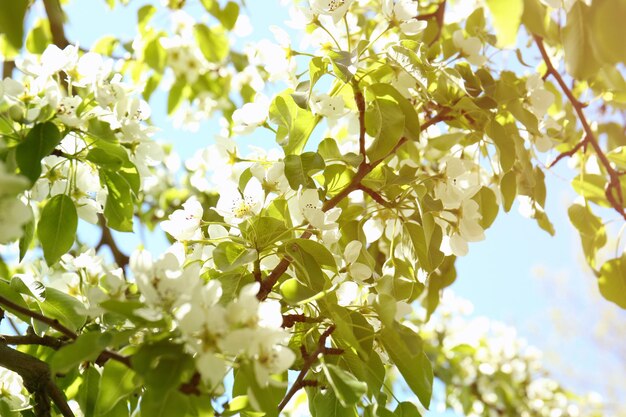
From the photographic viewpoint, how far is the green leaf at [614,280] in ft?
3.68

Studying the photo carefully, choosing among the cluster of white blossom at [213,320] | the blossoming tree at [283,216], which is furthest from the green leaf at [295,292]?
the cluster of white blossom at [213,320]

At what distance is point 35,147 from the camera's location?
0.74 m

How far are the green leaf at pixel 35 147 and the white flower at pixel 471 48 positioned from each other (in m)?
0.62

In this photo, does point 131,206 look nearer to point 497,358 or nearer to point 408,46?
point 408,46

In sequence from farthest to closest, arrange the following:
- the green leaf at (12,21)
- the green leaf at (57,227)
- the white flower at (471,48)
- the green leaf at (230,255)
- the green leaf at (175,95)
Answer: the green leaf at (175,95), the white flower at (471,48), the green leaf at (57,227), the green leaf at (230,255), the green leaf at (12,21)

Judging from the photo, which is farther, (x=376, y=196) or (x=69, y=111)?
(x=376, y=196)

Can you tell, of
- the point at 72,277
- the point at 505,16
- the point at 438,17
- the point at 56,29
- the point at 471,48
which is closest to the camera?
the point at 505,16

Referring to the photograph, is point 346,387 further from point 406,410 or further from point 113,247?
point 113,247

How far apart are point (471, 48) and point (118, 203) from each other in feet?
1.85

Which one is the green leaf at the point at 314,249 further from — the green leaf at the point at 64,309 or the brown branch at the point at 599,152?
the brown branch at the point at 599,152

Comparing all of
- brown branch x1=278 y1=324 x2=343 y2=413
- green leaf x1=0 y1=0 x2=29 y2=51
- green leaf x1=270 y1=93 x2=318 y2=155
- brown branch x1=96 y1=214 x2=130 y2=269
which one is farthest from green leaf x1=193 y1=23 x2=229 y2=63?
green leaf x1=0 y1=0 x2=29 y2=51

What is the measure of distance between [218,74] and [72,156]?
49.6 inches

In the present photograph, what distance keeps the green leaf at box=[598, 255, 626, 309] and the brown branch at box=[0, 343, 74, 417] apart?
2.60 ft

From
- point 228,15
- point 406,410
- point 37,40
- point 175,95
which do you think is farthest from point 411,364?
point 175,95
